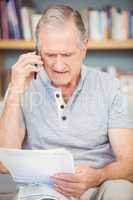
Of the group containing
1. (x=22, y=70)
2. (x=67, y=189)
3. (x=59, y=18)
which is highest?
(x=59, y=18)

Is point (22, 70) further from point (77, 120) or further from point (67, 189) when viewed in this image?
point (67, 189)

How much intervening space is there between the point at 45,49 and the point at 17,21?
144 mm

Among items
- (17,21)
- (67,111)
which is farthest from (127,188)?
(17,21)

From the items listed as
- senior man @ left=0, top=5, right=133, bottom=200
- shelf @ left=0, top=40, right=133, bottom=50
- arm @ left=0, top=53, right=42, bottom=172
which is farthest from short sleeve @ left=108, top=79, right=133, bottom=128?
arm @ left=0, top=53, right=42, bottom=172

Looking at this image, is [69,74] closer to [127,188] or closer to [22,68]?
[22,68]

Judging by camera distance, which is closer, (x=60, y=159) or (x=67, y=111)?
(x=60, y=159)

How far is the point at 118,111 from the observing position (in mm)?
981

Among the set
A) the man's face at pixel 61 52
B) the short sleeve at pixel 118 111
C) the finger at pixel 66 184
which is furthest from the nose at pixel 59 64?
the finger at pixel 66 184

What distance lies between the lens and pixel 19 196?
2.99 ft

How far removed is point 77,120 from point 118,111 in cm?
10

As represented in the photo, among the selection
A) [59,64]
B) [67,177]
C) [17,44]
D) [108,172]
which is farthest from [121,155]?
[17,44]

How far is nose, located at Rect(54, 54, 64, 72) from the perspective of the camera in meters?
0.92

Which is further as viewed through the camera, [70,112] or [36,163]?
[70,112]

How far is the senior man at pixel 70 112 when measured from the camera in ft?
3.02
